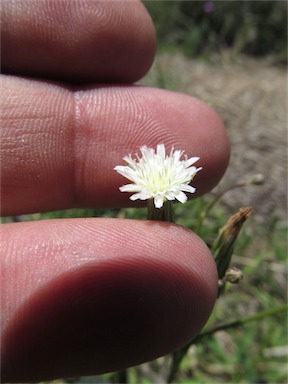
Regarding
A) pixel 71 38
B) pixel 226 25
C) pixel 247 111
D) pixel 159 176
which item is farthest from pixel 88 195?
pixel 226 25

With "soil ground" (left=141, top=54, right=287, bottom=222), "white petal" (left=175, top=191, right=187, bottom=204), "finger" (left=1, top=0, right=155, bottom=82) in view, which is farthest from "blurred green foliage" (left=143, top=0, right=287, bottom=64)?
"white petal" (left=175, top=191, right=187, bottom=204)

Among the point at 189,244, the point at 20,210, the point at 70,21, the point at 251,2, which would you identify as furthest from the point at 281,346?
the point at 251,2

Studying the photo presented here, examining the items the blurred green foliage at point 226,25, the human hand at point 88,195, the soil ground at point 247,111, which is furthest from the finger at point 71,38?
the blurred green foliage at point 226,25

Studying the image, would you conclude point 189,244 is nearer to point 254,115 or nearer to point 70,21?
point 70,21

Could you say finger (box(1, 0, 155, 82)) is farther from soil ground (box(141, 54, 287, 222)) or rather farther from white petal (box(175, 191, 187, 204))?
soil ground (box(141, 54, 287, 222))

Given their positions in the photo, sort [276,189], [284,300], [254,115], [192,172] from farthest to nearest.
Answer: [254,115] < [276,189] < [284,300] < [192,172]

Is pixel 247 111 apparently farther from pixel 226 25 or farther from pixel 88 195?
pixel 88 195

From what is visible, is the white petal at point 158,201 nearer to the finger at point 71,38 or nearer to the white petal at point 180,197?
the white petal at point 180,197
